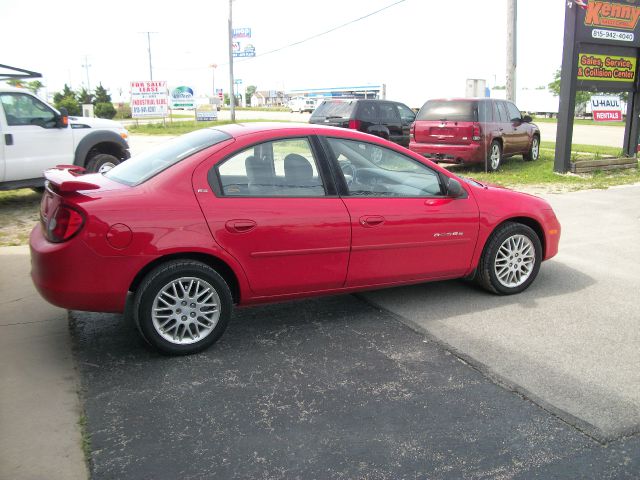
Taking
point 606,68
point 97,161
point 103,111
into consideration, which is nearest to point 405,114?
point 606,68

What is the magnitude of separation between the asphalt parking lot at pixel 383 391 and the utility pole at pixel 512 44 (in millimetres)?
12656

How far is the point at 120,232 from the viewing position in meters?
3.88

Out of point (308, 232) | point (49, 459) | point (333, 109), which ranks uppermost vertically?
point (333, 109)

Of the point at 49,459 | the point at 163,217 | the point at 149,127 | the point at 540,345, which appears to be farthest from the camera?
the point at 149,127

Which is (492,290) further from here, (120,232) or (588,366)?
(120,232)

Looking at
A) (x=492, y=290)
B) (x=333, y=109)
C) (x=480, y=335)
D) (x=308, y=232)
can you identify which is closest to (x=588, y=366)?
(x=480, y=335)

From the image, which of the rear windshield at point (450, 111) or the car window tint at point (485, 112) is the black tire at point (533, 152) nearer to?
the car window tint at point (485, 112)

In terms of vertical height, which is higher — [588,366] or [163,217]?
[163,217]

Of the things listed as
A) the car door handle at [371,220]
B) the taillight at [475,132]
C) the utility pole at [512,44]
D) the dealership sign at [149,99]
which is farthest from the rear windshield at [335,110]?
the dealership sign at [149,99]

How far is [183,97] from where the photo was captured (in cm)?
4572

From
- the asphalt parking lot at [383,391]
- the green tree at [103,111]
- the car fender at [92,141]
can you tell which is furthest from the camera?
the green tree at [103,111]

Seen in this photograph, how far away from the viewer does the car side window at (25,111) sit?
9.28m

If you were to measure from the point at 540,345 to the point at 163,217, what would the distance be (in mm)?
2875

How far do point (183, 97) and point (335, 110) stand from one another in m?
33.1
